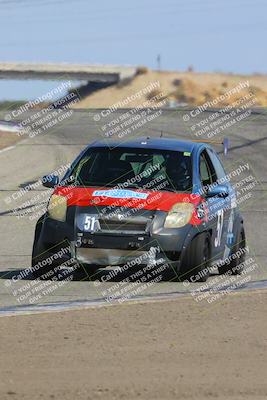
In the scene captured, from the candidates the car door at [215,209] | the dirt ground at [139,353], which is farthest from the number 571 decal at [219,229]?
the dirt ground at [139,353]

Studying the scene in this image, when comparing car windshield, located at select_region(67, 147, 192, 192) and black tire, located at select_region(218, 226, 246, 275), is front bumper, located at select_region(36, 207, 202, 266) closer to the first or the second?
car windshield, located at select_region(67, 147, 192, 192)

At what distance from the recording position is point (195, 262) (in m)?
11.2

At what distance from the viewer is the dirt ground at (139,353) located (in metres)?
6.37

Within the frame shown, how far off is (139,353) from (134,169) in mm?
4719

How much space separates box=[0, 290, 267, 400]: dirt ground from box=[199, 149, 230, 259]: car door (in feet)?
7.73

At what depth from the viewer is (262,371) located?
6898mm

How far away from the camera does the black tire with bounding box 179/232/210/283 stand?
11.1 meters

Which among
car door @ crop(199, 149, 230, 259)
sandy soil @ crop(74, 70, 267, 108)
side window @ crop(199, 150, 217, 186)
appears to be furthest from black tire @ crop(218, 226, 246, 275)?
sandy soil @ crop(74, 70, 267, 108)

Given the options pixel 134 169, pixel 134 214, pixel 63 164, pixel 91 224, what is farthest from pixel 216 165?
pixel 63 164

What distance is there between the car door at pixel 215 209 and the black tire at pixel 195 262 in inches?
17.4

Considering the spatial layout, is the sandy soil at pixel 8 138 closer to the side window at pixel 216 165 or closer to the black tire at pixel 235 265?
the side window at pixel 216 165

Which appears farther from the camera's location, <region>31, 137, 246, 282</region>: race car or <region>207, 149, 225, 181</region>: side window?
<region>207, 149, 225, 181</region>: side window

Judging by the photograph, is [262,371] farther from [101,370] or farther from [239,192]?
[239,192]

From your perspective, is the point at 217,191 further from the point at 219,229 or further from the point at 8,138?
the point at 8,138
